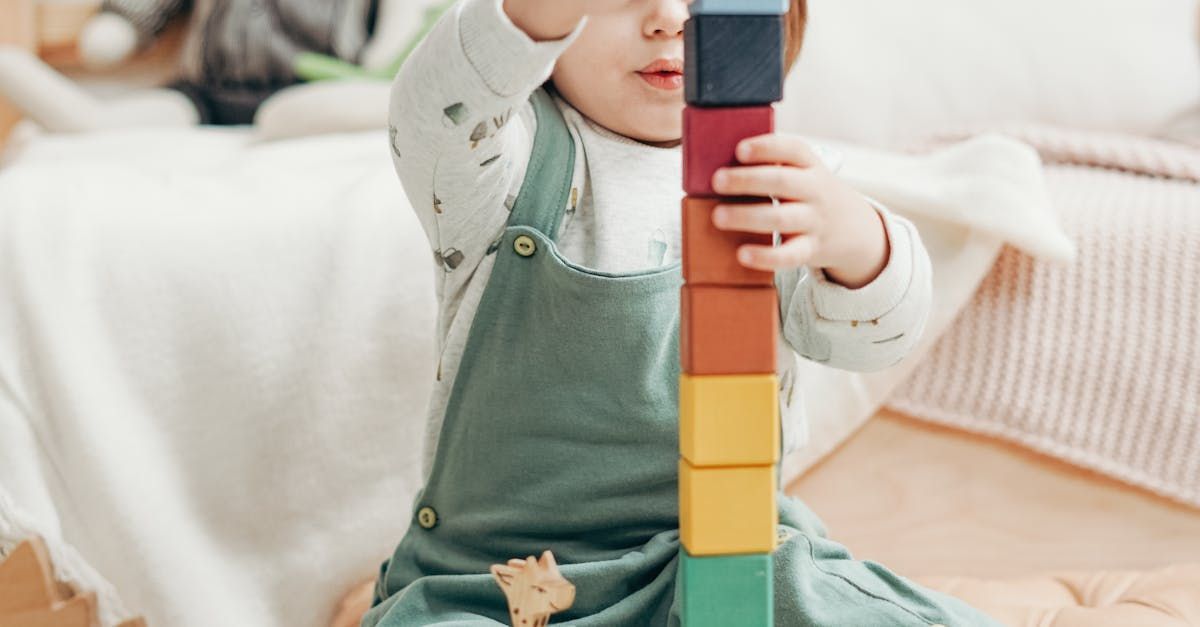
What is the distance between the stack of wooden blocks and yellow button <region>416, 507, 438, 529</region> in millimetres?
266

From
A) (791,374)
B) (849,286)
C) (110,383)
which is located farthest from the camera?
(110,383)

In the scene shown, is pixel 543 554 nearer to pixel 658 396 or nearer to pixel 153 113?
pixel 658 396

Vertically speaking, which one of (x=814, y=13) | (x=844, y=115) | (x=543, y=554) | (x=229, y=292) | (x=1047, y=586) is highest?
(x=814, y=13)

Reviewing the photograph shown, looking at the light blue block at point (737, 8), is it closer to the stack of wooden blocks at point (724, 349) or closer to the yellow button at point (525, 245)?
the stack of wooden blocks at point (724, 349)

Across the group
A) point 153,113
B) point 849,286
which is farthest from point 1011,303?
point 153,113

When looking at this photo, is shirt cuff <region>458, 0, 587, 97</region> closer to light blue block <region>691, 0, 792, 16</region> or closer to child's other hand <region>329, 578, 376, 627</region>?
light blue block <region>691, 0, 792, 16</region>

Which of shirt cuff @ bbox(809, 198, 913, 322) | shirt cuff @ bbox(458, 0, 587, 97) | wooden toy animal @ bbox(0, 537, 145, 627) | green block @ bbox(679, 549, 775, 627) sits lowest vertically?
wooden toy animal @ bbox(0, 537, 145, 627)

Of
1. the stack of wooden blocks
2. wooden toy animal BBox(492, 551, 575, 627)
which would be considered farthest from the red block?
wooden toy animal BBox(492, 551, 575, 627)

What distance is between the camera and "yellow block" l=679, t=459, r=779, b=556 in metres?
0.50

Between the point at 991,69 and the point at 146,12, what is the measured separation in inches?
54.4

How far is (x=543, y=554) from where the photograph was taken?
659 mm

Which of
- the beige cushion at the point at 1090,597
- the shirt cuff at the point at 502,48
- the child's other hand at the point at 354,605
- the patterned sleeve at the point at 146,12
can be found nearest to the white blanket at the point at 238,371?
the child's other hand at the point at 354,605

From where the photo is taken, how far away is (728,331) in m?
0.49

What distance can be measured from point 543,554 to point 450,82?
0.26 metres
